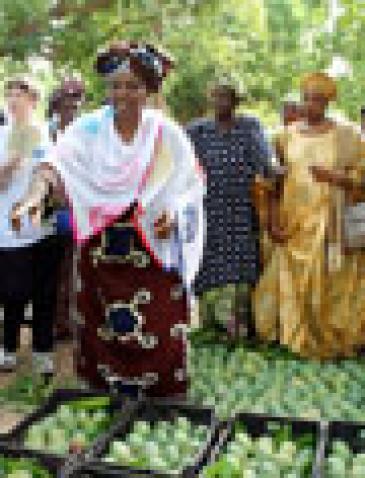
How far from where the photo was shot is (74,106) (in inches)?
232

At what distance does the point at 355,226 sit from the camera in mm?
5785

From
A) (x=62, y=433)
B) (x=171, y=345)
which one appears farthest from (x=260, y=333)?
(x=62, y=433)

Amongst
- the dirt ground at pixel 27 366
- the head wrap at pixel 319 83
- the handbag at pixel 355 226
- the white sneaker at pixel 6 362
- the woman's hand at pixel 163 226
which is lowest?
the dirt ground at pixel 27 366

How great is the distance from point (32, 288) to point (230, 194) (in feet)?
4.27

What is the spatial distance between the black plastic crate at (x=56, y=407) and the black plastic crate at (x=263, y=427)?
47cm

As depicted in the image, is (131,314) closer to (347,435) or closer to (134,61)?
(134,61)

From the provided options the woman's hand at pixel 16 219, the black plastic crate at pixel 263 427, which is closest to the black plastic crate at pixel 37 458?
the black plastic crate at pixel 263 427

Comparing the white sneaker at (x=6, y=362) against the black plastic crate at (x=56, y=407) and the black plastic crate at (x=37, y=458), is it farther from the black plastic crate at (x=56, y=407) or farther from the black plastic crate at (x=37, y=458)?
the black plastic crate at (x=37, y=458)

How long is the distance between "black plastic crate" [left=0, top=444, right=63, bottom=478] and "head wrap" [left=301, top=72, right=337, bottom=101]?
290 cm

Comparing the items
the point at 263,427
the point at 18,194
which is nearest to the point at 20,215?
the point at 18,194

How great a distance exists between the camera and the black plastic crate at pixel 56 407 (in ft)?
12.6

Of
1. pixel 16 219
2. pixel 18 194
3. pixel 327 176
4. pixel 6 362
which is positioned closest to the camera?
pixel 16 219

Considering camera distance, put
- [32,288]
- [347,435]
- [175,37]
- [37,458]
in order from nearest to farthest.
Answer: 1. [37,458]
2. [347,435]
3. [32,288]
4. [175,37]

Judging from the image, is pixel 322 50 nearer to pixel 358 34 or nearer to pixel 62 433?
pixel 358 34
